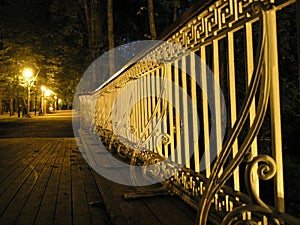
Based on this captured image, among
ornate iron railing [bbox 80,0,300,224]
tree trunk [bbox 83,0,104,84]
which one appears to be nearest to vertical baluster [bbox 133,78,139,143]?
ornate iron railing [bbox 80,0,300,224]

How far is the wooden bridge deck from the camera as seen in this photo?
2.26 metres

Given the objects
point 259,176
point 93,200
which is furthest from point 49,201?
point 259,176

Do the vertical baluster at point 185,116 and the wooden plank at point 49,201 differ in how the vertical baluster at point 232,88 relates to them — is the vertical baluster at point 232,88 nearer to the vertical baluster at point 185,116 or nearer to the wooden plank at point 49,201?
the vertical baluster at point 185,116

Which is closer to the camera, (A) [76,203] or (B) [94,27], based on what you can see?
(A) [76,203]

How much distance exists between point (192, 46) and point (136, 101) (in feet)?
6.88

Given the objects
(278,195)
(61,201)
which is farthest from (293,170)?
(278,195)

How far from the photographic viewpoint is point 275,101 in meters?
1.32

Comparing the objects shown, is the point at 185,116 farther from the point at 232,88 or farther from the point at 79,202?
the point at 79,202

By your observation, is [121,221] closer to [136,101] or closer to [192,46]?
[192,46]

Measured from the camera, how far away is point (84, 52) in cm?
1869

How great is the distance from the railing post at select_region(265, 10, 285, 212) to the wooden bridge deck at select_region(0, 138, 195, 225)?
0.90 m

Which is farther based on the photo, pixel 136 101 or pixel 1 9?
pixel 1 9

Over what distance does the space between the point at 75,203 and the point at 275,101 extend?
77.9 inches

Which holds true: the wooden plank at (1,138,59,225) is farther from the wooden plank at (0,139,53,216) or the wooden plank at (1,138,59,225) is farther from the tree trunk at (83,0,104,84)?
the tree trunk at (83,0,104,84)
